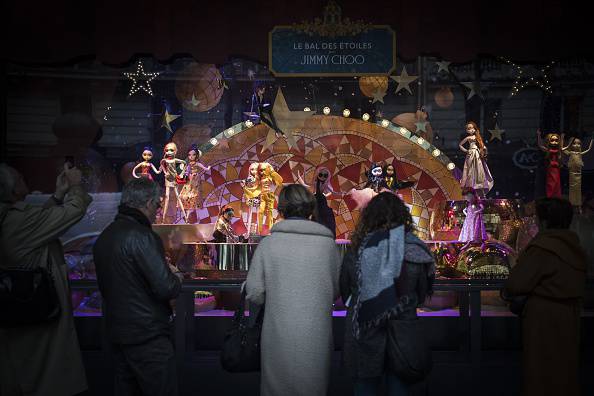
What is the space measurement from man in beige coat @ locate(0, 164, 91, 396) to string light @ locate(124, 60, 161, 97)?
15.7 ft

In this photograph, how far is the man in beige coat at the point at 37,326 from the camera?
13.7ft

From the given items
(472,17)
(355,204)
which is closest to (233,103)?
(355,204)

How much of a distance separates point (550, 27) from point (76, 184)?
194 inches

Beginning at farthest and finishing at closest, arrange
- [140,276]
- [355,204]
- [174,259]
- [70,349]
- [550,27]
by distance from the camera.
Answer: [355,204] → [174,259] → [550,27] → [70,349] → [140,276]

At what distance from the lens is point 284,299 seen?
394cm

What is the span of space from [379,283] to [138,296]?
121 centimetres

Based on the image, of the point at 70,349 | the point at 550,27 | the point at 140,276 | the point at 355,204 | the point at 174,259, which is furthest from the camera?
the point at 355,204

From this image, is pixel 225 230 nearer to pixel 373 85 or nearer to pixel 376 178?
pixel 376 178

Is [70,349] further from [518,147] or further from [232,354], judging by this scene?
[518,147]

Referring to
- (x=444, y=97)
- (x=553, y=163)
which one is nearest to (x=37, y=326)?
(x=444, y=97)

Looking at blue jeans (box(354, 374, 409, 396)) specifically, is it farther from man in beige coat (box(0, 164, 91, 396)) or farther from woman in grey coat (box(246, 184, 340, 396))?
man in beige coat (box(0, 164, 91, 396))

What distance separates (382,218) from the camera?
3.97 meters

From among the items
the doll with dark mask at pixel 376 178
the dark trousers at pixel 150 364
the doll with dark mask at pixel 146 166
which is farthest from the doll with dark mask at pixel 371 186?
the dark trousers at pixel 150 364

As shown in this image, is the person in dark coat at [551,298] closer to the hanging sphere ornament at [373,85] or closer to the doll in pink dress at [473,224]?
the doll in pink dress at [473,224]
